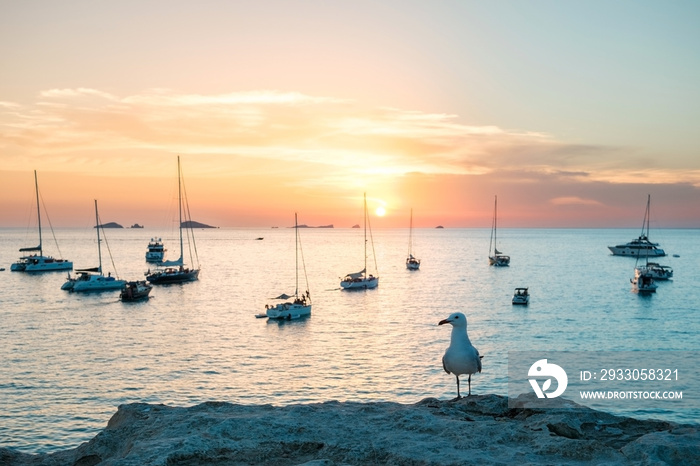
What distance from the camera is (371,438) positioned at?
590 centimetres

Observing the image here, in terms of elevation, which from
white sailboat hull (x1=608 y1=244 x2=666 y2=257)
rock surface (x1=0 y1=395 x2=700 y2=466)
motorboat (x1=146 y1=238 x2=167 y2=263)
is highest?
rock surface (x1=0 y1=395 x2=700 y2=466)

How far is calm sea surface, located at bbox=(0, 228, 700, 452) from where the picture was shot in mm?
32125

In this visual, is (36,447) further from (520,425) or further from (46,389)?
(520,425)

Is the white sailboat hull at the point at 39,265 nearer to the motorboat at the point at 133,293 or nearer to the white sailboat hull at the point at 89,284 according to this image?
the white sailboat hull at the point at 89,284

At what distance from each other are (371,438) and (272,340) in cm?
4515

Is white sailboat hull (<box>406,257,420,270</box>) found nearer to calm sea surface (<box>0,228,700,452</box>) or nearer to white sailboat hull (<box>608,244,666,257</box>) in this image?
calm sea surface (<box>0,228,700,452</box>)

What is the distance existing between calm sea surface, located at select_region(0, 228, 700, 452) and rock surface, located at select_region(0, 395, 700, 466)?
2218 centimetres

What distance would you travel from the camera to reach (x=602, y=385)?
3559 cm

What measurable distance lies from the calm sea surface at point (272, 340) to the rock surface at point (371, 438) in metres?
22.2

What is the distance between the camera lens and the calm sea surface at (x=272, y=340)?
32125 mm

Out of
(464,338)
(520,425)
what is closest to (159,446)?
(520,425)

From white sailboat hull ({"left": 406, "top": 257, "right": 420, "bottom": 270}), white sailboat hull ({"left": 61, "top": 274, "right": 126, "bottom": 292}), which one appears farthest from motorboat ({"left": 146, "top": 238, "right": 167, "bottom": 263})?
white sailboat hull ({"left": 406, "top": 257, "right": 420, "bottom": 270})

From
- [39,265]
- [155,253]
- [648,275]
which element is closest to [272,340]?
[648,275]

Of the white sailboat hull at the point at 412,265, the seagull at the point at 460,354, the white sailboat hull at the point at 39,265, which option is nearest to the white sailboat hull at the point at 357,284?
the white sailboat hull at the point at 412,265
